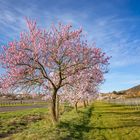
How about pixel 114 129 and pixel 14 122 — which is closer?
pixel 114 129

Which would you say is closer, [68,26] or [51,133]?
[51,133]

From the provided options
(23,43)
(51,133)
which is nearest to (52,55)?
(23,43)

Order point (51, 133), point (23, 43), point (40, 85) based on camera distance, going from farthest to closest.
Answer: point (40, 85), point (23, 43), point (51, 133)

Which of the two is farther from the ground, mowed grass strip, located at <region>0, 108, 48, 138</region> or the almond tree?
the almond tree

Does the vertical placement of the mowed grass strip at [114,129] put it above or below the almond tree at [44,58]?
below

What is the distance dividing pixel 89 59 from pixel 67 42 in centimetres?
239

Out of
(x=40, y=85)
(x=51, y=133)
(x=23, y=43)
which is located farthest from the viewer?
(x=40, y=85)

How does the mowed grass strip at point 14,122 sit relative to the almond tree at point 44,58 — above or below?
below

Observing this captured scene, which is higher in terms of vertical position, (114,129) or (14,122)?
(14,122)

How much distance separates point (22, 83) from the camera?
76.0ft

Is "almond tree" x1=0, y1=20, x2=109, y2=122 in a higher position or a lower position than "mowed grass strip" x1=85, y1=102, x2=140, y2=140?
higher

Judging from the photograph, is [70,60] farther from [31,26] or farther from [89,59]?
[31,26]

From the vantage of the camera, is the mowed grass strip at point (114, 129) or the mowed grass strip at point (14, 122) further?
the mowed grass strip at point (14, 122)

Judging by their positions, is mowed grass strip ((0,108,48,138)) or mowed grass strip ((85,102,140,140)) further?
mowed grass strip ((0,108,48,138))
